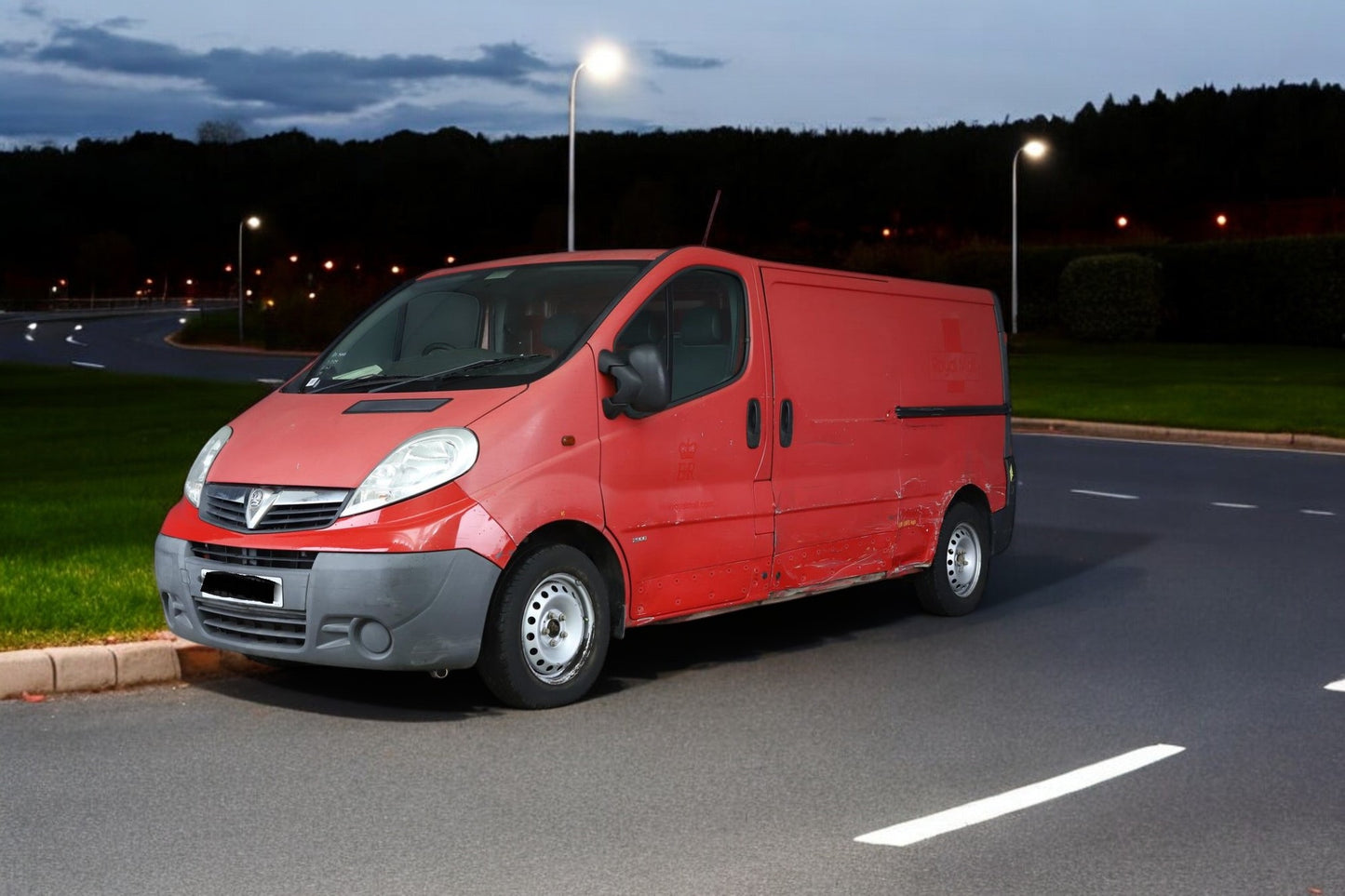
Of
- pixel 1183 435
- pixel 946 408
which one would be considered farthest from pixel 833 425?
pixel 1183 435

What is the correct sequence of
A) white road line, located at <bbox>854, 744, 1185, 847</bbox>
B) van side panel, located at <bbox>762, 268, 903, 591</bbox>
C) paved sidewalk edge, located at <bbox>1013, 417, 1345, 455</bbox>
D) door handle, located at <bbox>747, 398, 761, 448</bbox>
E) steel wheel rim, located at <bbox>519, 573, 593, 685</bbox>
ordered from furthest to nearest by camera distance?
1. paved sidewalk edge, located at <bbox>1013, 417, 1345, 455</bbox>
2. van side panel, located at <bbox>762, 268, 903, 591</bbox>
3. door handle, located at <bbox>747, 398, 761, 448</bbox>
4. steel wheel rim, located at <bbox>519, 573, 593, 685</bbox>
5. white road line, located at <bbox>854, 744, 1185, 847</bbox>

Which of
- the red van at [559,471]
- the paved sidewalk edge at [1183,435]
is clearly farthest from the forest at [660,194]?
the red van at [559,471]

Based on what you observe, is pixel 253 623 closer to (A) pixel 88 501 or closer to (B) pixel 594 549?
(B) pixel 594 549

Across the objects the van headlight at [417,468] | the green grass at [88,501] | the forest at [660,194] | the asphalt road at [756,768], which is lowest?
the asphalt road at [756,768]

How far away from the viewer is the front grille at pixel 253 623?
6430 mm

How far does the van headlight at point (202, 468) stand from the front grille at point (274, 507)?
221mm

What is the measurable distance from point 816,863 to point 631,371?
9.04ft

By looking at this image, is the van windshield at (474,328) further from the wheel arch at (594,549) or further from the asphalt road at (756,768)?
the asphalt road at (756,768)

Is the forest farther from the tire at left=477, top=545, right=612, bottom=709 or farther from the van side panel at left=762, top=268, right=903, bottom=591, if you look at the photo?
the tire at left=477, top=545, right=612, bottom=709

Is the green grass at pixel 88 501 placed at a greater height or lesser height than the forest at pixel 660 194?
lesser

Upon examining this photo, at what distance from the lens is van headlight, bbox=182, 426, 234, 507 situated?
23.0 feet

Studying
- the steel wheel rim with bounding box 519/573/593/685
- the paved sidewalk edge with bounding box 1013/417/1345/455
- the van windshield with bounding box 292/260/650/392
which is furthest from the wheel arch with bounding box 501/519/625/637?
the paved sidewalk edge with bounding box 1013/417/1345/455

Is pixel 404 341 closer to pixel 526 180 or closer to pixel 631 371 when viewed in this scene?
pixel 631 371

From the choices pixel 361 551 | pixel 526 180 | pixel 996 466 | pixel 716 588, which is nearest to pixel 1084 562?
pixel 996 466
